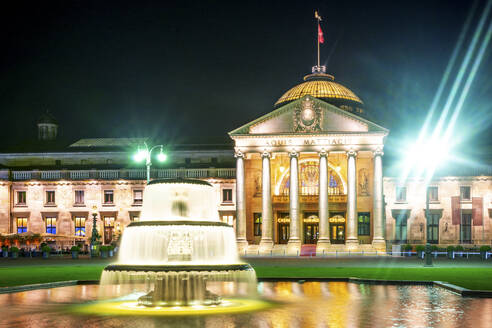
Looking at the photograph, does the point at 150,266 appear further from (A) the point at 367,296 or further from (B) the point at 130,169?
(B) the point at 130,169

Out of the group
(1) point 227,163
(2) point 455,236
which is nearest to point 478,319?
(2) point 455,236

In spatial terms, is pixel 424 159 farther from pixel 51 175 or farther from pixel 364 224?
pixel 51 175

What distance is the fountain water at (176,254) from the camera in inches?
816

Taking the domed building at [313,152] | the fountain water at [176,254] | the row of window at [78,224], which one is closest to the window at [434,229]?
the domed building at [313,152]

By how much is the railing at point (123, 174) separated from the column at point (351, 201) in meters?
15.5

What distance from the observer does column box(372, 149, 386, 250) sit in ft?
241

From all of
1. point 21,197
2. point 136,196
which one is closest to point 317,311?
point 136,196

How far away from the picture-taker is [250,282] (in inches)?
861

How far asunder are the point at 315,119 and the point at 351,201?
30.1 ft

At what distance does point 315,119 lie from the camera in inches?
2921

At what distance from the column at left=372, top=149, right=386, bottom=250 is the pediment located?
129 inches

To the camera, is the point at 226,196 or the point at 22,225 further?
the point at 22,225

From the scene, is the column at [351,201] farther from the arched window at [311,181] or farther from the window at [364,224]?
the arched window at [311,181]

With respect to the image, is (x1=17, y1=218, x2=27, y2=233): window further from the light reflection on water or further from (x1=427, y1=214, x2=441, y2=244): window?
the light reflection on water
